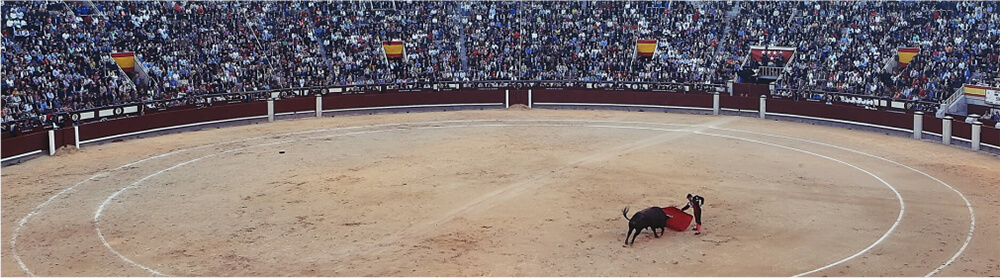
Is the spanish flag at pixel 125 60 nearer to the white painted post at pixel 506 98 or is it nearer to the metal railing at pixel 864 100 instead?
the white painted post at pixel 506 98

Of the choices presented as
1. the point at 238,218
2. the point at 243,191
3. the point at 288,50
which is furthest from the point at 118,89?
the point at 238,218

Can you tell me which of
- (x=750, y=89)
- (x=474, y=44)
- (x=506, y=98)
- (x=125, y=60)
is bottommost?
(x=506, y=98)

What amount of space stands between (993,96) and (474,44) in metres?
24.2

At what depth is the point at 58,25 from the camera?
42.0 meters

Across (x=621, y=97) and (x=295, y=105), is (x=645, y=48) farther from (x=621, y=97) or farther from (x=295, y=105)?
(x=295, y=105)

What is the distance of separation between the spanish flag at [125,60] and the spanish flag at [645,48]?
23.6 m

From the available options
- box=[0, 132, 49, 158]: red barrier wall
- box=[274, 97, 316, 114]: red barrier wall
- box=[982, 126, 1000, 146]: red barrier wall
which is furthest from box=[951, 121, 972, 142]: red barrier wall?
box=[0, 132, 49, 158]: red barrier wall

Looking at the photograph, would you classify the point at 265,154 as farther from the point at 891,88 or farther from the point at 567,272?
the point at 891,88

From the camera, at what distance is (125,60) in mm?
41125

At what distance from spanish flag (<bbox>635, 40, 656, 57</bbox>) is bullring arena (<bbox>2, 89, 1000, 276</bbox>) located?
39.8ft

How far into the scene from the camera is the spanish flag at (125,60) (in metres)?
40.9

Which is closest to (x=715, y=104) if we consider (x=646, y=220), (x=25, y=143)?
(x=646, y=220)

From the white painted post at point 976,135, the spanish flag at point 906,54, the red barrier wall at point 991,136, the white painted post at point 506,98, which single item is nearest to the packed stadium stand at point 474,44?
the spanish flag at point 906,54

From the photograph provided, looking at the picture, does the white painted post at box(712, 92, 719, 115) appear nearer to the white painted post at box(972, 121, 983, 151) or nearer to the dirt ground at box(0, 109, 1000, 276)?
the dirt ground at box(0, 109, 1000, 276)
